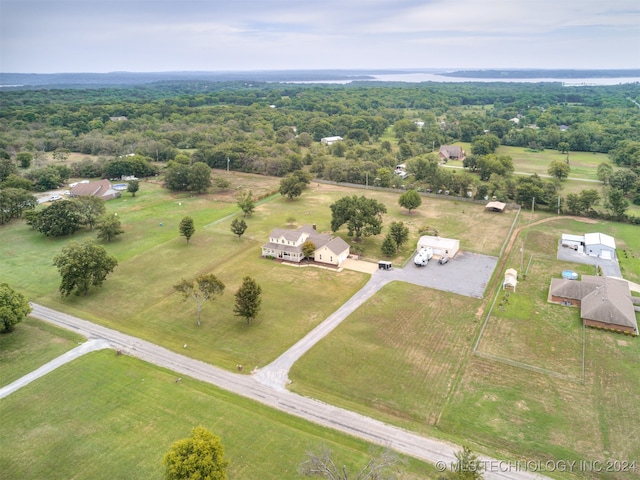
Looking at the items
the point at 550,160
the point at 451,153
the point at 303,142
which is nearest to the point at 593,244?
the point at 451,153

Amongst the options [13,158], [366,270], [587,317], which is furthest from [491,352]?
[13,158]

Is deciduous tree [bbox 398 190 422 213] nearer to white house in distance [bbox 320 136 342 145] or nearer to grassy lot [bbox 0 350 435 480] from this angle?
grassy lot [bbox 0 350 435 480]

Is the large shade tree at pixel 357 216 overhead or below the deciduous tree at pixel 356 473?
overhead

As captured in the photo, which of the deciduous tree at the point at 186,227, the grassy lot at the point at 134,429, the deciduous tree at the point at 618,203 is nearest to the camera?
the grassy lot at the point at 134,429

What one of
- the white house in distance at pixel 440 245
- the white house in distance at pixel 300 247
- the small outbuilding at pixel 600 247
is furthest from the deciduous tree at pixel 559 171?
the white house in distance at pixel 300 247

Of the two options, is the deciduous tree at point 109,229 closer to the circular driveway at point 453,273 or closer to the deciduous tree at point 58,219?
the deciduous tree at point 58,219

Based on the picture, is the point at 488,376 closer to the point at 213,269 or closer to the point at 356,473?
the point at 356,473
